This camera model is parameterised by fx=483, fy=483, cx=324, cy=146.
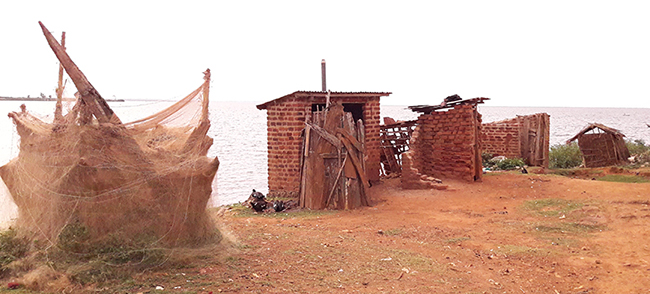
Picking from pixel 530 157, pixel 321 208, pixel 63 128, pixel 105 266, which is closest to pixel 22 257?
pixel 105 266

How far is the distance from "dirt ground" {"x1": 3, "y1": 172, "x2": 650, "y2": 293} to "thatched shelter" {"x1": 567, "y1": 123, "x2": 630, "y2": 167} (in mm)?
10262

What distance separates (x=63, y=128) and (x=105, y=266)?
5.92 feet

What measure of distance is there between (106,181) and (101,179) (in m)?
0.06

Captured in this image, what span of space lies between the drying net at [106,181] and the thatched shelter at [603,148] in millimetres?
19478

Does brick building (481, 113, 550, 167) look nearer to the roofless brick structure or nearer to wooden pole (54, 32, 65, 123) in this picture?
the roofless brick structure

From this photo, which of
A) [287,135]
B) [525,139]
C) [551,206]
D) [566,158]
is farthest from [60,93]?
[566,158]

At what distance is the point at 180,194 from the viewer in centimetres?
601

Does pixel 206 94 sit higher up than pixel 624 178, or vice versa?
pixel 206 94

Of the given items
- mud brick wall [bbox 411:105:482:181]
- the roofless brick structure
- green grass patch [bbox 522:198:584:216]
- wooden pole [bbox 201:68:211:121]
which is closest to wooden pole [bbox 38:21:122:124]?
wooden pole [bbox 201:68:211:121]

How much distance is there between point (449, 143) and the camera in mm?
14797

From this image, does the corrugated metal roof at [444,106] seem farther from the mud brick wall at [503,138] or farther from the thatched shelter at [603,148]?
the thatched shelter at [603,148]

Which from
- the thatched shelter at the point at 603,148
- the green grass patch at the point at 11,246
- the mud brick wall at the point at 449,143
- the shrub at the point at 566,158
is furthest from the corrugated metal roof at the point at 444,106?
the green grass patch at the point at 11,246

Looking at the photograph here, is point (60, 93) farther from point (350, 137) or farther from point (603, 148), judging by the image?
point (603, 148)

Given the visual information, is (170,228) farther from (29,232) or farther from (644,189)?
(644,189)
